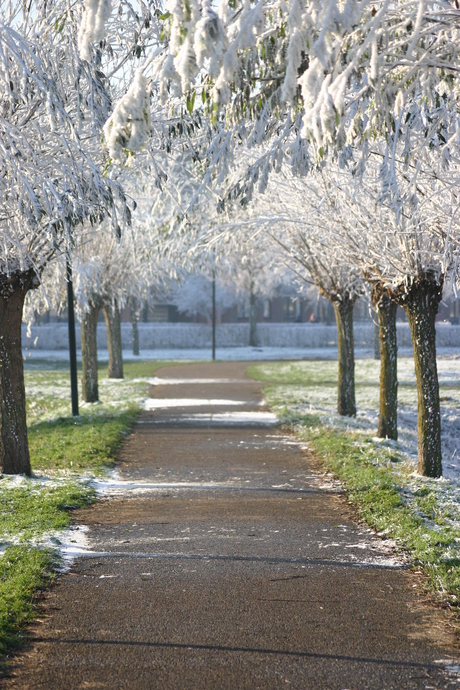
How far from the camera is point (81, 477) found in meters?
10.8

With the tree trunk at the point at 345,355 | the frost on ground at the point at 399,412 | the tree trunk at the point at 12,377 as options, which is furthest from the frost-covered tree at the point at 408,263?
the tree trunk at the point at 345,355

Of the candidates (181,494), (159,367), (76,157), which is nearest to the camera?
(76,157)

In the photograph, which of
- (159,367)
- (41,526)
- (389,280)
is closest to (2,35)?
(41,526)

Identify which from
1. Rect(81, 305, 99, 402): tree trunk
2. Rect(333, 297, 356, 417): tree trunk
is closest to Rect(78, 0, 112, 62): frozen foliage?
Rect(333, 297, 356, 417): tree trunk

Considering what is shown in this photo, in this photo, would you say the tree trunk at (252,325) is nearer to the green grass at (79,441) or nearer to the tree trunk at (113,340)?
the tree trunk at (113,340)

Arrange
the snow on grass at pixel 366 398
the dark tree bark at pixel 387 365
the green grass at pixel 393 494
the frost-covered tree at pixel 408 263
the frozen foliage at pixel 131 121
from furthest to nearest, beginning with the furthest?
the snow on grass at pixel 366 398 → the dark tree bark at pixel 387 365 → the frost-covered tree at pixel 408 263 → the green grass at pixel 393 494 → the frozen foliage at pixel 131 121

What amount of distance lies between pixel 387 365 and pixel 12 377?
22.9 feet

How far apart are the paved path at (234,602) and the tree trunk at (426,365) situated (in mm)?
1873

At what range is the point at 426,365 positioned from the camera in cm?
1121

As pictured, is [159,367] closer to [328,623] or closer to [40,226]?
[40,226]

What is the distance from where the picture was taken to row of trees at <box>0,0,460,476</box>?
17.2 feet

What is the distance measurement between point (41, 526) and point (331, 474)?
4595 mm

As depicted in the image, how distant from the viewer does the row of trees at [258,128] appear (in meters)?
5.25

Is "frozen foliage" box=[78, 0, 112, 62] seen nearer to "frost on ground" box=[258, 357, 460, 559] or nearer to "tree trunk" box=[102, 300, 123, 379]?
"frost on ground" box=[258, 357, 460, 559]
